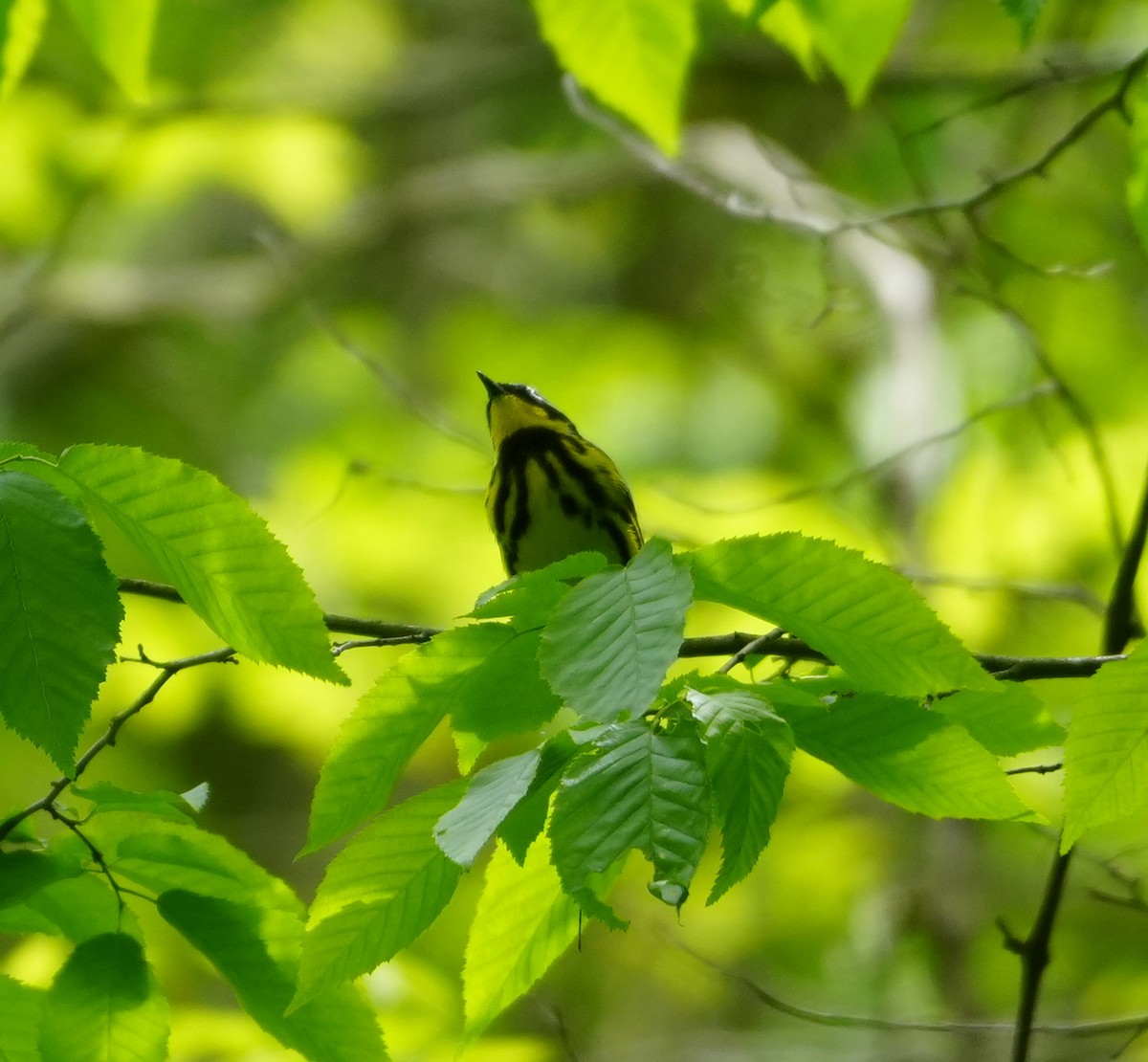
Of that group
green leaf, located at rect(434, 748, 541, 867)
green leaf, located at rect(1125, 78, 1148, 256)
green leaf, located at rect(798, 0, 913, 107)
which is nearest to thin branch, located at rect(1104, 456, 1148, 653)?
green leaf, located at rect(1125, 78, 1148, 256)

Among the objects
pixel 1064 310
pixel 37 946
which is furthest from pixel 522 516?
pixel 1064 310

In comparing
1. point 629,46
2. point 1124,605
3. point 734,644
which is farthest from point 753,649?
point 1124,605

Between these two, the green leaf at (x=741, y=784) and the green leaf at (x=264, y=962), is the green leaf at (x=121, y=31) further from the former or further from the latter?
the green leaf at (x=741, y=784)

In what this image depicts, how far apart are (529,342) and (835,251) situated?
9.35 ft

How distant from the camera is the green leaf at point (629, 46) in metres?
1.62

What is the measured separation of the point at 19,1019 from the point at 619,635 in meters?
0.87

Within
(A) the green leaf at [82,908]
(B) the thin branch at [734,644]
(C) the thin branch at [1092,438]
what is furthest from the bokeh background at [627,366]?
(A) the green leaf at [82,908]

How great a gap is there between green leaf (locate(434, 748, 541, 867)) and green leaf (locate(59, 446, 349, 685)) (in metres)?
0.23

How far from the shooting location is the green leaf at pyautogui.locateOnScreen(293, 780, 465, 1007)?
4.45 ft

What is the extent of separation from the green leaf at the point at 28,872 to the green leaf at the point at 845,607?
75cm

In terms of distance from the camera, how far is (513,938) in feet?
4.80

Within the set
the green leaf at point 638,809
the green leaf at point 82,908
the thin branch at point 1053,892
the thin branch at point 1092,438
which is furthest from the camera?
the thin branch at point 1092,438

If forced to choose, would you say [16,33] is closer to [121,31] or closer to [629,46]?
[121,31]

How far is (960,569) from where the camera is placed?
4949 millimetres
